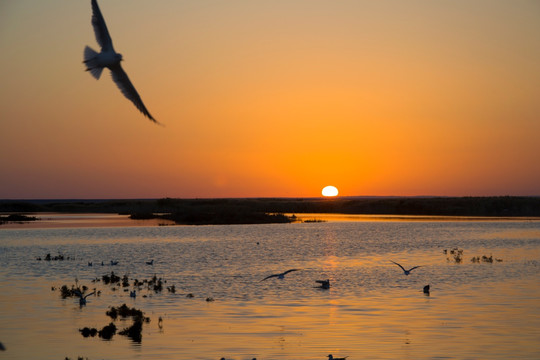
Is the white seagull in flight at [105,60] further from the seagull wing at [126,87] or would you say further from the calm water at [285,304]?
the calm water at [285,304]

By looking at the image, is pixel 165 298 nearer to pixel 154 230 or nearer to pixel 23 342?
pixel 23 342

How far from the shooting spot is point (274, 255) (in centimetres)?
4884

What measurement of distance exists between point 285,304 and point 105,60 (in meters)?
15.4

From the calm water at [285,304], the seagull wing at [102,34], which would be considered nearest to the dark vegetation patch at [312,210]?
the calm water at [285,304]

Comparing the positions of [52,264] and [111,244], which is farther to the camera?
[111,244]

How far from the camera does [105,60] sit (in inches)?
579

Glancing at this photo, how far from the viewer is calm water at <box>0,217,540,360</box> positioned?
20531 mm

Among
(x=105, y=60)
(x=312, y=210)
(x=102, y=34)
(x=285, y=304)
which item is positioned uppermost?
(x=102, y=34)

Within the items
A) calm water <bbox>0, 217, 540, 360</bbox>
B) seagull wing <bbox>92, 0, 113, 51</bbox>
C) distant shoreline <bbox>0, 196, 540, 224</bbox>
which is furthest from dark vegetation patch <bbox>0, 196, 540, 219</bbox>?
seagull wing <bbox>92, 0, 113, 51</bbox>

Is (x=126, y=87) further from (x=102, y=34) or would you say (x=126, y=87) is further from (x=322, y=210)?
(x=322, y=210)

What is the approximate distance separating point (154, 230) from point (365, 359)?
60.5 metres

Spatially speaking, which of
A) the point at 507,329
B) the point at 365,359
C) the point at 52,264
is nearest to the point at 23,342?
the point at 365,359

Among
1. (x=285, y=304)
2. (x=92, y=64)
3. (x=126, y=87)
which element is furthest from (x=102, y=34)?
(x=285, y=304)

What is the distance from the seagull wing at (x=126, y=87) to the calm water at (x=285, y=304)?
27.4 feet
